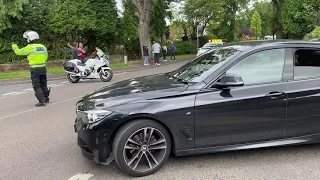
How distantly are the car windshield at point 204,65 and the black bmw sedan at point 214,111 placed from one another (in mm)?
22

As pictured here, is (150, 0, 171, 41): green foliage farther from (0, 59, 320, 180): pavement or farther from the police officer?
(0, 59, 320, 180): pavement

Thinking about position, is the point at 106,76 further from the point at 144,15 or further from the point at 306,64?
the point at 144,15

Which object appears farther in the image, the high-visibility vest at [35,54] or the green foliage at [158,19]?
the green foliage at [158,19]

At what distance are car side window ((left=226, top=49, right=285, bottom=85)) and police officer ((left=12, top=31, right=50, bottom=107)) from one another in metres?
5.49

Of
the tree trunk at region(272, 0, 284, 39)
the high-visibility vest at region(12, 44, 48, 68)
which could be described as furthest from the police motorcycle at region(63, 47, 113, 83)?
the tree trunk at region(272, 0, 284, 39)

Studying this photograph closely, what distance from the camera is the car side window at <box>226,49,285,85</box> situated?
366 centimetres

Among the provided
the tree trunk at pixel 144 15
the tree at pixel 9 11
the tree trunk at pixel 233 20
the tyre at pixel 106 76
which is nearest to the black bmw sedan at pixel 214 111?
the tyre at pixel 106 76

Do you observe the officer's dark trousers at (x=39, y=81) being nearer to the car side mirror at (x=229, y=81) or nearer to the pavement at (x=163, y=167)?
the pavement at (x=163, y=167)

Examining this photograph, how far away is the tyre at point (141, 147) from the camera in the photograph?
131 inches

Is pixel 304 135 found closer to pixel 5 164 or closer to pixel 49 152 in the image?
pixel 49 152

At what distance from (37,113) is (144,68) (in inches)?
463

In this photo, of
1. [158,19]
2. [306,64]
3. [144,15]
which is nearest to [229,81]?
[306,64]

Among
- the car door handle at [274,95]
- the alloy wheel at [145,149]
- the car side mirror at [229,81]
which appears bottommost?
the alloy wheel at [145,149]

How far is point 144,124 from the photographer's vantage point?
3355 millimetres
